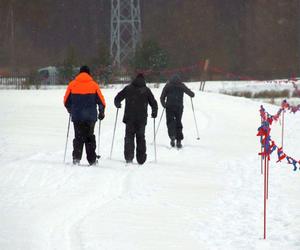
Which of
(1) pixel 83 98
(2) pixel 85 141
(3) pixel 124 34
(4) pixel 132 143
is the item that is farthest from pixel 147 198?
(3) pixel 124 34

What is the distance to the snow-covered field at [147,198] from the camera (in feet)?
26.8

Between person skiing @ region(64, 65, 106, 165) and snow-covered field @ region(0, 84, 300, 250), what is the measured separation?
0.38m

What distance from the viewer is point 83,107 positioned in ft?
42.6

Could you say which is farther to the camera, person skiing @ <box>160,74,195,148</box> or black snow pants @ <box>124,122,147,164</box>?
person skiing @ <box>160,74,195,148</box>

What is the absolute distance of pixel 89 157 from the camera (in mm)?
13094

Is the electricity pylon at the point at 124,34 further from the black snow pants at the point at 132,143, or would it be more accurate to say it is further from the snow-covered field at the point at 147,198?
the black snow pants at the point at 132,143

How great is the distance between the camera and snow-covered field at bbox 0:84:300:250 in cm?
816

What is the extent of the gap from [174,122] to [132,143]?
9.68 feet

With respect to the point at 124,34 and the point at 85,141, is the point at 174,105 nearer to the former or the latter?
the point at 85,141

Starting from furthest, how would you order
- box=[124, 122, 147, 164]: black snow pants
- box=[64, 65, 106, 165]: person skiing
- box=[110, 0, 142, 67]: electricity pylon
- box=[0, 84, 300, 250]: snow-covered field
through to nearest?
box=[110, 0, 142, 67]: electricity pylon < box=[124, 122, 147, 164]: black snow pants < box=[64, 65, 106, 165]: person skiing < box=[0, 84, 300, 250]: snow-covered field

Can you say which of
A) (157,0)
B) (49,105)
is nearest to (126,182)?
(49,105)

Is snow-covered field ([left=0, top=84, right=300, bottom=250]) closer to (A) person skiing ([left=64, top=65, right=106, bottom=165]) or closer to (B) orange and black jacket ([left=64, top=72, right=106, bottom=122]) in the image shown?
(A) person skiing ([left=64, top=65, right=106, bottom=165])

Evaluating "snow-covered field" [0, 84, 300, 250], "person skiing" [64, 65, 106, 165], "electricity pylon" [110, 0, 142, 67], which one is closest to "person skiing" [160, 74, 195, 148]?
"snow-covered field" [0, 84, 300, 250]

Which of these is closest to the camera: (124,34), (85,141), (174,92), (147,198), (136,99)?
(147,198)
